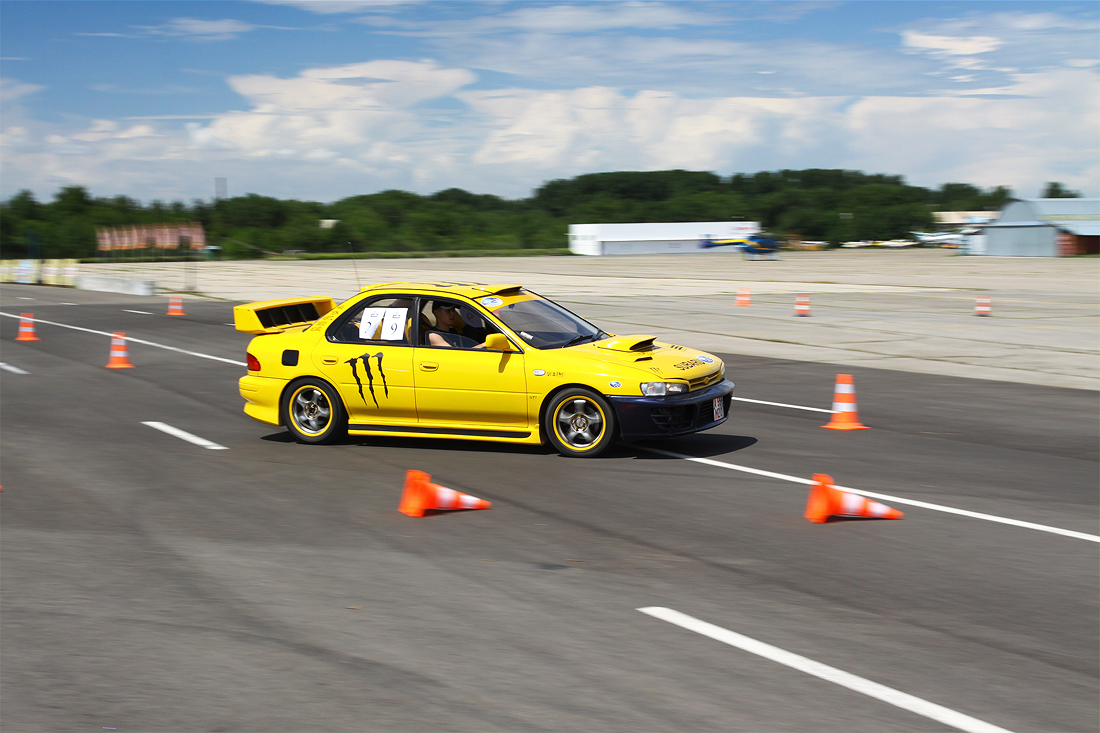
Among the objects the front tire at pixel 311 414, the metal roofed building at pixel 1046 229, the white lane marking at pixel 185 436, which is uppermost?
the metal roofed building at pixel 1046 229

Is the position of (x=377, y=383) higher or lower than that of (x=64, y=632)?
higher

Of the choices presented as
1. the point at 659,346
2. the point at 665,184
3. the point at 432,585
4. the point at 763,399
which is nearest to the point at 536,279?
the point at 763,399

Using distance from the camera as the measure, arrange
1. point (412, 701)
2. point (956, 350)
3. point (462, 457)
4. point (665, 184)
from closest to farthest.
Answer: point (412, 701) → point (462, 457) → point (956, 350) → point (665, 184)

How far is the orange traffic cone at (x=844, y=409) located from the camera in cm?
1083

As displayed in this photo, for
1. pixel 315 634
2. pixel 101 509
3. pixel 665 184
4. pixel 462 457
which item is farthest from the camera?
pixel 665 184

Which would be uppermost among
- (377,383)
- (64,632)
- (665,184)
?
(665,184)

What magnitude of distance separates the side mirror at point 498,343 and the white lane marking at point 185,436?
2906 mm

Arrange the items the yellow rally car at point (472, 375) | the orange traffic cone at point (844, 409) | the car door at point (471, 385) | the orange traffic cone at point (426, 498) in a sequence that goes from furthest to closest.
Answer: the orange traffic cone at point (844, 409) < the car door at point (471, 385) < the yellow rally car at point (472, 375) < the orange traffic cone at point (426, 498)

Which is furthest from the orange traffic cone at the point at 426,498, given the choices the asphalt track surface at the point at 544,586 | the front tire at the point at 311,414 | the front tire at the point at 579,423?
the front tire at the point at 311,414

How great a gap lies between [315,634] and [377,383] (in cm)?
472

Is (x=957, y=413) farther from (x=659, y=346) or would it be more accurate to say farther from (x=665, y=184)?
(x=665, y=184)

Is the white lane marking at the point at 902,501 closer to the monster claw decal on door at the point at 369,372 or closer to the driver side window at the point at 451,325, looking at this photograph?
the driver side window at the point at 451,325

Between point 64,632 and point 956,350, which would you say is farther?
point 956,350

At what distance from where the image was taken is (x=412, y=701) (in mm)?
4188
